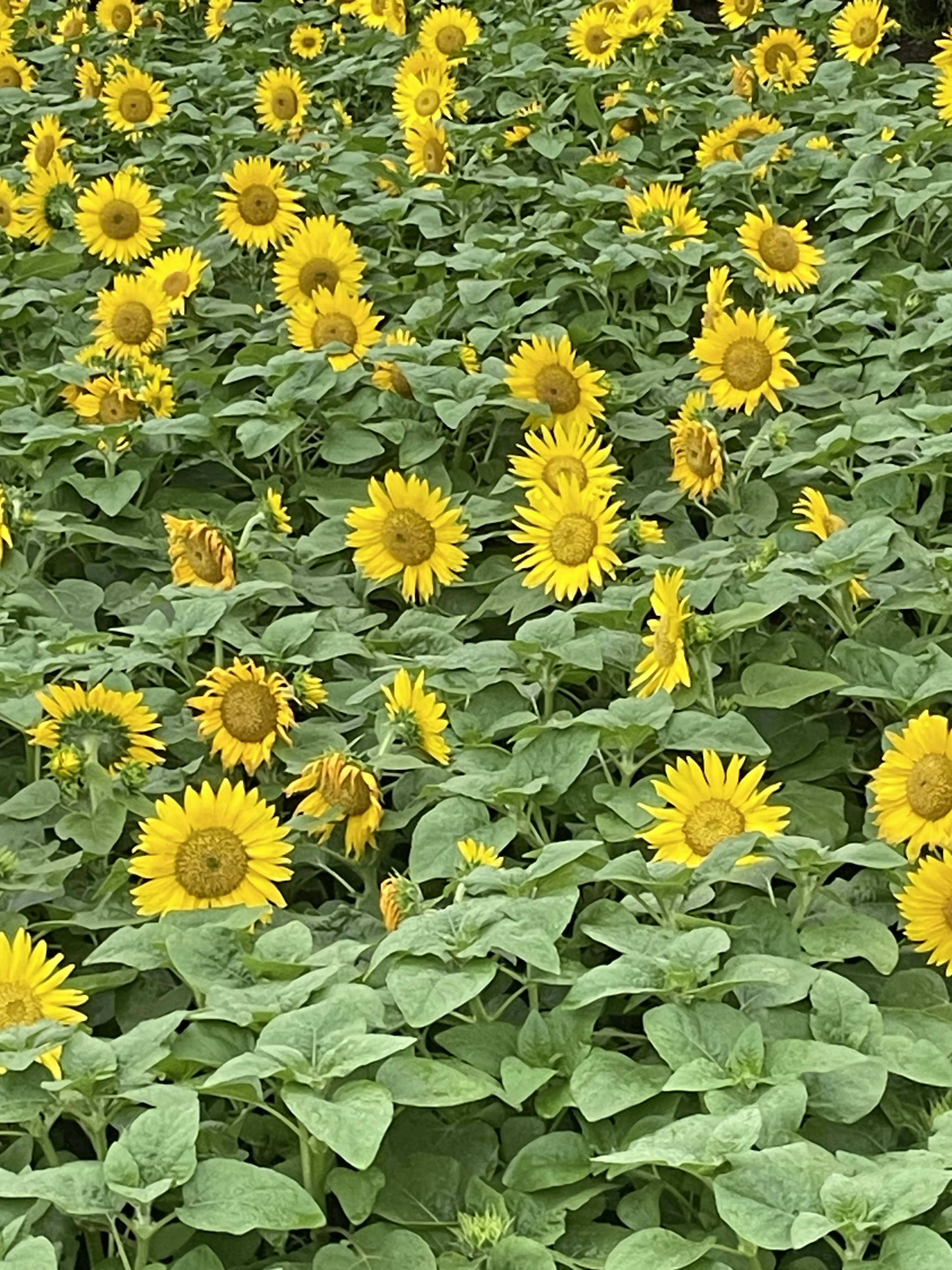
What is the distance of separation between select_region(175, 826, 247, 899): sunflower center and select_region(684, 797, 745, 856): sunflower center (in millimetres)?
497

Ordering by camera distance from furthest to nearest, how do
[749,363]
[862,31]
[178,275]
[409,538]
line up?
1. [862,31]
2. [178,275]
3. [749,363]
4. [409,538]

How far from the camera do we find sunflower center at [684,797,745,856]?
163cm

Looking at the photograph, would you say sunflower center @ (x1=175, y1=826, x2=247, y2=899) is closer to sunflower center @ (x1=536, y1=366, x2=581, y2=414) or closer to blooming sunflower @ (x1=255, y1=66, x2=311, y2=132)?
sunflower center @ (x1=536, y1=366, x2=581, y2=414)

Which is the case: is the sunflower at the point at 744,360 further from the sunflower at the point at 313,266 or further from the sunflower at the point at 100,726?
the sunflower at the point at 100,726

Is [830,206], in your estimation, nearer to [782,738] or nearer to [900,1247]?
[782,738]

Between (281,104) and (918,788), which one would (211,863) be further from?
(281,104)

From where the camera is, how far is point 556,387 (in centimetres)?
262

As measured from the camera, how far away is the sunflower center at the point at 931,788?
161 centimetres

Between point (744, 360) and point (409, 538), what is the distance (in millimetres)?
672

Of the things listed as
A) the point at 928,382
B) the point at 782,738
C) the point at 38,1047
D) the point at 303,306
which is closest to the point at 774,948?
the point at 782,738

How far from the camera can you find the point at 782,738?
1945mm

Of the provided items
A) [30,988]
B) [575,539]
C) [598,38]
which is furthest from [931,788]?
[598,38]

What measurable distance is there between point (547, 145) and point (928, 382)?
1.55m

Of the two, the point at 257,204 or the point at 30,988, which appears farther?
the point at 257,204
